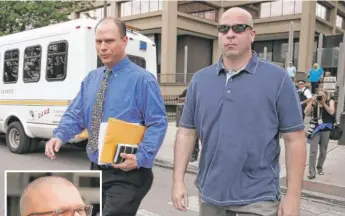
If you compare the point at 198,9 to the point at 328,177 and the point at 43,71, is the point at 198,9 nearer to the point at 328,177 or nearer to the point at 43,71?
the point at 43,71

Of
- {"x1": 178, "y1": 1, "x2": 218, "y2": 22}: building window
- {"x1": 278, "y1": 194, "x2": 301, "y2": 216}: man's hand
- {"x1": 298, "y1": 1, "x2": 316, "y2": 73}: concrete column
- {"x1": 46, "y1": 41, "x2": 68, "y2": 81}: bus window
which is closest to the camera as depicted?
{"x1": 278, "y1": 194, "x2": 301, "y2": 216}: man's hand

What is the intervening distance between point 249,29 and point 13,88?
7.81m

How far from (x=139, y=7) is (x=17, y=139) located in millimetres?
20681

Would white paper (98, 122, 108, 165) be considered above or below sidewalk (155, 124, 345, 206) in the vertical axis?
above

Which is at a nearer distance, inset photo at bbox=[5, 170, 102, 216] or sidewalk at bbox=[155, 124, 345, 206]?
inset photo at bbox=[5, 170, 102, 216]

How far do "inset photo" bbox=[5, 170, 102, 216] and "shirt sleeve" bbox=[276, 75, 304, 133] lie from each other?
109 centimetres

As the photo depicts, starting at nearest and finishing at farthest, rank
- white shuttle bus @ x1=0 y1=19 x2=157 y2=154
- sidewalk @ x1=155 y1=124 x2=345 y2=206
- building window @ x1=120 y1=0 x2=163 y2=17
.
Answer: sidewalk @ x1=155 y1=124 x2=345 y2=206
white shuttle bus @ x1=0 y1=19 x2=157 y2=154
building window @ x1=120 y1=0 x2=163 y2=17

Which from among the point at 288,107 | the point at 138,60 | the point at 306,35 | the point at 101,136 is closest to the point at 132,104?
the point at 101,136

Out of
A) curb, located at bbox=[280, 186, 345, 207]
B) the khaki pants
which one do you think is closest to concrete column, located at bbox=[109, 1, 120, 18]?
curb, located at bbox=[280, 186, 345, 207]

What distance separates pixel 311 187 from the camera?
A: 6590 mm

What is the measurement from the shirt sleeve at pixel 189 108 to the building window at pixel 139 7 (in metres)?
24.9

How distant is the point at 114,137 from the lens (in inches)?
90.7

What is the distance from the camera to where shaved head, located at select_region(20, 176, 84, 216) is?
1446mm

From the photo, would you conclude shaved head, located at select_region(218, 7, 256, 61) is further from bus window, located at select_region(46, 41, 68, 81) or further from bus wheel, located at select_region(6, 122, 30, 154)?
bus wheel, located at select_region(6, 122, 30, 154)
